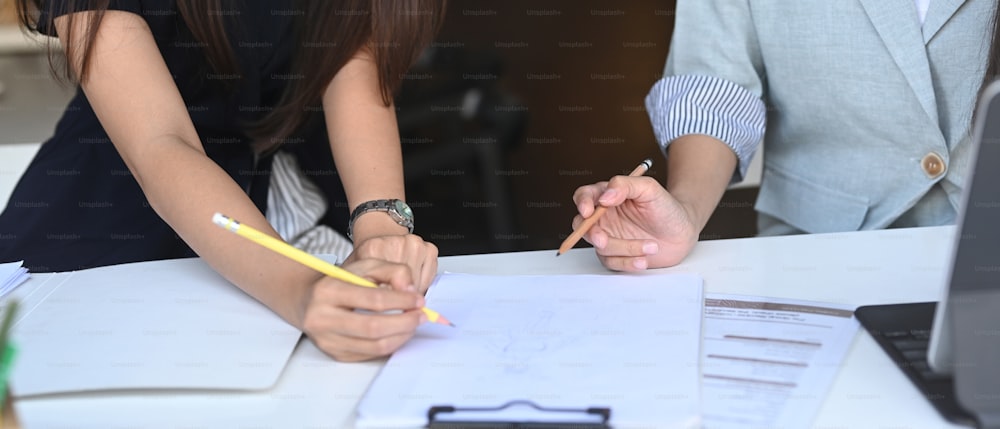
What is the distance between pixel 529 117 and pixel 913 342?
2726mm

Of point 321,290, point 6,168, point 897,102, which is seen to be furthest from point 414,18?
point 6,168

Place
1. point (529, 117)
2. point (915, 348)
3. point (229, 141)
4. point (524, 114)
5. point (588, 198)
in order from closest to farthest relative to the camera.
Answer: point (915, 348) → point (588, 198) → point (229, 141) → point (524, 114) → point (529, 117)

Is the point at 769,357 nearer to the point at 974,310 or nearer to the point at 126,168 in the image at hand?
the point at 974,310

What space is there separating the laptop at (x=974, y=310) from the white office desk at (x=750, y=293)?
0.02 m

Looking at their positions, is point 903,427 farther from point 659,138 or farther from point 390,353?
point 659,138

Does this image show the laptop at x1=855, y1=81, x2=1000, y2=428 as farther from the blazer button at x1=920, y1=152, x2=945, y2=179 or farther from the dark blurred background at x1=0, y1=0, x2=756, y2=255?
the dark blurred background at x1=0, y1=0, x2=756, y2=255

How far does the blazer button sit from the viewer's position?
1.33 meters

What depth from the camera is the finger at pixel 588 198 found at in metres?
1.13

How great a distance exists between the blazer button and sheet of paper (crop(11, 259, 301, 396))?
881 millimetres

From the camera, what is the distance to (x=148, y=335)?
0.98 meters

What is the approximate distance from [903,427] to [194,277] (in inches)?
29.7

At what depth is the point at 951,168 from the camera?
4.43 ft

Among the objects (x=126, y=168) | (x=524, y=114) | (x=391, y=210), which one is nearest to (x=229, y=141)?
(x=126, y=168)

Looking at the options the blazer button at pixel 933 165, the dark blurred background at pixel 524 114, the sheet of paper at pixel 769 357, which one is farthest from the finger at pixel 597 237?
the dark blurred background at pixel 524 114
